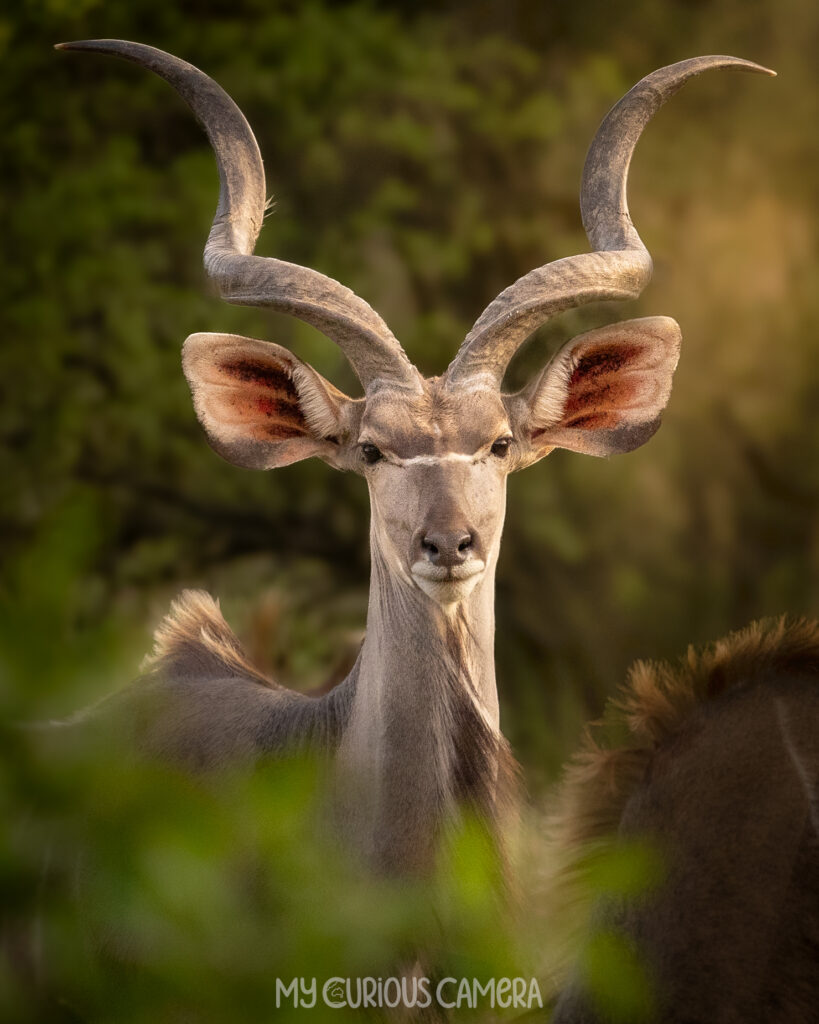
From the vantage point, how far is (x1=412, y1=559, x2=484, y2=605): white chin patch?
2607 millimetres

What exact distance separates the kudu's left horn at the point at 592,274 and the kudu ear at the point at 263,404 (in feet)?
1.09

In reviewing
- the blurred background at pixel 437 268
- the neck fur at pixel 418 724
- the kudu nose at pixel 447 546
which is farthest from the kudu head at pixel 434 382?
the blurred background at pixel 437 268

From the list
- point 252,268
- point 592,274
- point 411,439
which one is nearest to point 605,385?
point 592,274

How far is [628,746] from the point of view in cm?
195

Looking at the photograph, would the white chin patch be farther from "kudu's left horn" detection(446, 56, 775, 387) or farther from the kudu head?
"kudu's left horn" detection(446, 56, 775, 387)

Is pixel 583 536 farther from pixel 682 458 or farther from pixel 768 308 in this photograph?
pixel 768 308

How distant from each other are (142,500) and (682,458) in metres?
3.30

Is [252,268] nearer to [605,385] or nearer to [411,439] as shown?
[411,439]

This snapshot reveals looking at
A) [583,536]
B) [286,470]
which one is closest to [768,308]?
[583,536]

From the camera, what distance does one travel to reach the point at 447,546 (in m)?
2.57

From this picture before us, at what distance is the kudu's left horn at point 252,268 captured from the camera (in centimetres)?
280

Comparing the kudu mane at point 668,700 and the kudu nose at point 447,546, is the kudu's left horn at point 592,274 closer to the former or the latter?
the kudu nose at point 447,546

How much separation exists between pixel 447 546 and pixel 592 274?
73 cm

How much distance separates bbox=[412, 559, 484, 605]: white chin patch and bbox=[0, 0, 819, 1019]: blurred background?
4377 millimetres
